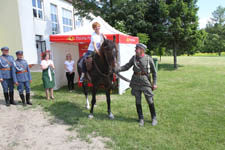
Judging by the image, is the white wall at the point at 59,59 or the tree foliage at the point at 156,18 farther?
the tree foliage at the point at 156,18

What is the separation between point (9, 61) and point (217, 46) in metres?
66.8

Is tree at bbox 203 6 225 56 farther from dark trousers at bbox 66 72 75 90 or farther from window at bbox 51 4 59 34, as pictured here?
dark trousers at bbox 66 72 75 90

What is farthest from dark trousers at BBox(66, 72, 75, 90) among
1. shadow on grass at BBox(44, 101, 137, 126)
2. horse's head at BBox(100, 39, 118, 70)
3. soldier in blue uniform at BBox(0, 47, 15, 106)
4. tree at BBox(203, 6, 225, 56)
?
tree at BBox(203, 6, 225, 56)

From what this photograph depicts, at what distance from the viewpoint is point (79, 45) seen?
10.2m

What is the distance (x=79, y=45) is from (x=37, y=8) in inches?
495

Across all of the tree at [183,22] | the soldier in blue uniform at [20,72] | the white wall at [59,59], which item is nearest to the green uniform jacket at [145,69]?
the soldier in blue uniform at [20,72]

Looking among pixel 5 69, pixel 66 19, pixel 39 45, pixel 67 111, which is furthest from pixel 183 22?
pixel 66 19

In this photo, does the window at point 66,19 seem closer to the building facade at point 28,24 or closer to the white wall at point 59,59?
the building facade at point 28,24

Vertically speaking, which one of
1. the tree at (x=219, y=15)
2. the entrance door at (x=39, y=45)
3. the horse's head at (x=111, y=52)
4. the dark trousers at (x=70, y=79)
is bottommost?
the dark trousers at (x=70, y=79)

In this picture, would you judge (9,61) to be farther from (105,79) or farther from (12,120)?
(105,79)

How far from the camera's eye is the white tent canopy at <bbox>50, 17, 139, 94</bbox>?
7.50 metres

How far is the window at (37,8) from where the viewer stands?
1902cm

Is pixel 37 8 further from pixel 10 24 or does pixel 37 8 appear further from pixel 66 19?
pixel 66 19

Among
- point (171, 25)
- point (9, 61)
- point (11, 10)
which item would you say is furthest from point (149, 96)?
point (11, 10)
